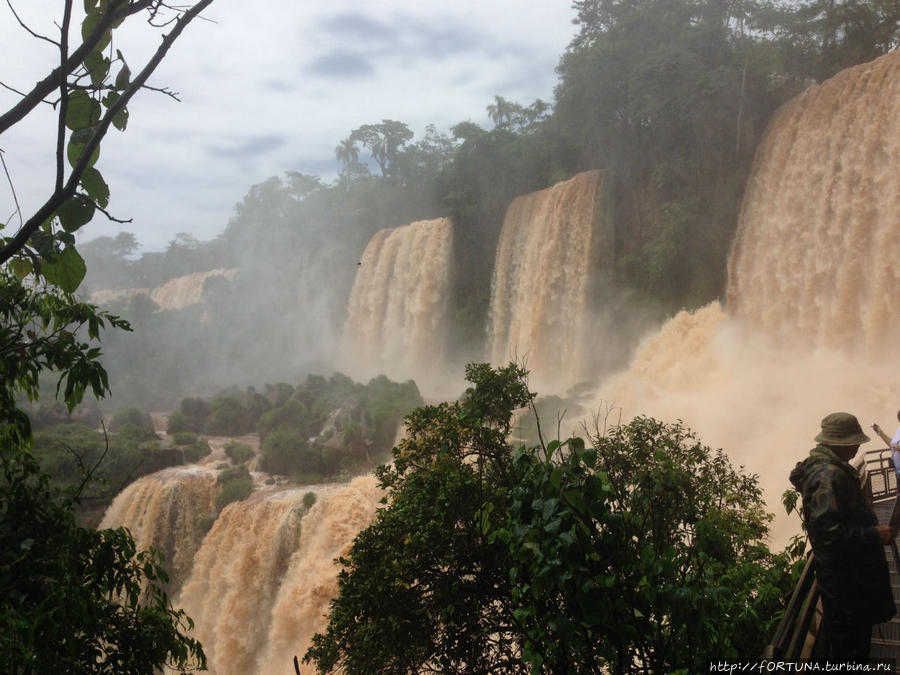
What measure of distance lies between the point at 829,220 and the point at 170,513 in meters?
16.5

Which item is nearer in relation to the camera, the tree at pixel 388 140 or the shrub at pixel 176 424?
the shrub at pixel 176 424

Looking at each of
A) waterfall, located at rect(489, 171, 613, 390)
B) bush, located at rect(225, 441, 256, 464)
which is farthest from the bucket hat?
bush, located at rect(225, 441, 256, 464)

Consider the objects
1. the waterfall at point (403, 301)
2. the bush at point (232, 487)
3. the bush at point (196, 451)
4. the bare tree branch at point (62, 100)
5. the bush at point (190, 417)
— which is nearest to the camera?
the bare tree branch at point (62, 100)

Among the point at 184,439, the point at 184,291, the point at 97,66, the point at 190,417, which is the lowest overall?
the point at 184,439

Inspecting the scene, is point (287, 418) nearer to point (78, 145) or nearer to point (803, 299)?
point (803, 299)

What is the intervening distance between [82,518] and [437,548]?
1680cm

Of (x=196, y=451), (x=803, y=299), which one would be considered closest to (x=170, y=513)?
(x=196, y=451)

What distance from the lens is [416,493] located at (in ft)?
19.5

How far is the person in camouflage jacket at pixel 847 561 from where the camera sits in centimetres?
250

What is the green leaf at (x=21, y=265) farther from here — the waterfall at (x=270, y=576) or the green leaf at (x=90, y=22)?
the waterfall at (x=270, y=576)

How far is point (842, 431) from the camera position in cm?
276

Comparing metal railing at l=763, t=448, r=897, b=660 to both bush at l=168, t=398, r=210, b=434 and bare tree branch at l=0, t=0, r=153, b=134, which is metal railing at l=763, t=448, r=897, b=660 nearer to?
bare tree branch at l=0, t=0, r=153, b=134

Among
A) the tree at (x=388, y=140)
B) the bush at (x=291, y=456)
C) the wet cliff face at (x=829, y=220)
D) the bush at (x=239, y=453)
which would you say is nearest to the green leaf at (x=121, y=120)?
the wet cliff face at (x=829, y=220)

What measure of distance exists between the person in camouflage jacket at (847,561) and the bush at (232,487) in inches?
621
